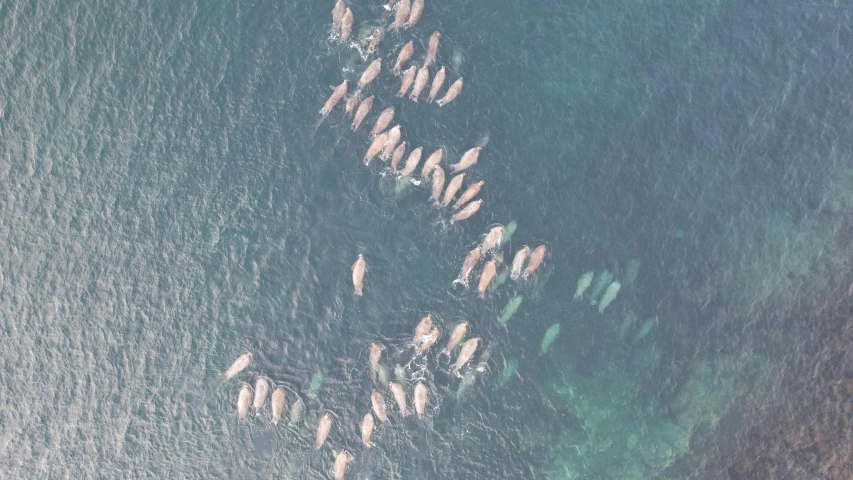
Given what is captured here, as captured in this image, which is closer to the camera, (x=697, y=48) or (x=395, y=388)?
(x=395, y=388)

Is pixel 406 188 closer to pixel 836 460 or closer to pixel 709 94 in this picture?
pixel 709 94

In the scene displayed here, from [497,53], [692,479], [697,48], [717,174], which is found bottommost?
[692,479]

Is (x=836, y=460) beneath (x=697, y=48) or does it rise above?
beneath

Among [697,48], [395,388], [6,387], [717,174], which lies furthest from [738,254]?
[6,387]

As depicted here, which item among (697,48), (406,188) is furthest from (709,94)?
(406,188)

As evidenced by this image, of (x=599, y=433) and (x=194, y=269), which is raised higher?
(x=194, y=269)

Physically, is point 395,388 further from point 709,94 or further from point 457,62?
point 709,94
